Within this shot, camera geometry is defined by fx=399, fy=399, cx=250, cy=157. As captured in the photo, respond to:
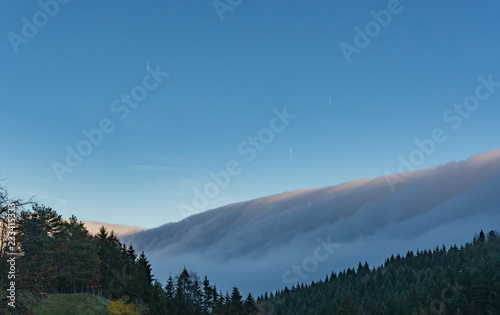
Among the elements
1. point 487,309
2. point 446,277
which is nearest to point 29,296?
point 487,309

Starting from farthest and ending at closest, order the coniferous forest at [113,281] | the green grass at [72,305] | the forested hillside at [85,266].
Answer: the forested hillside at [85,266]
the green grass at [72,305]
the coniferous forest at [113,281]

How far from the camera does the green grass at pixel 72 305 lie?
6826 cm

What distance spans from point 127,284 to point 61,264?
18450mm

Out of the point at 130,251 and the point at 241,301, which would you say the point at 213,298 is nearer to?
the point at 241,301

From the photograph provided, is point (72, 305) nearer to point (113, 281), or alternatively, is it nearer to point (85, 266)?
point (85, 266)

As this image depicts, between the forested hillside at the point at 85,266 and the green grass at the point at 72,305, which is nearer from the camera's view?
the green grass at the point at 72,305

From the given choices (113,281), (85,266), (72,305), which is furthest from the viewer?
(113,281)

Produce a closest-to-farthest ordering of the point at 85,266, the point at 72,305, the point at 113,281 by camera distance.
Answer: the point at 72,305, the point at 85,266, the point at 113,281

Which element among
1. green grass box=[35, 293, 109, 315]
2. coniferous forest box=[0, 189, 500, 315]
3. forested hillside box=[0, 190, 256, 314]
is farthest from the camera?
forested hillside box=[0, 190, 256, 314]

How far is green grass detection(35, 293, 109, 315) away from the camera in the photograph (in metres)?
68.3

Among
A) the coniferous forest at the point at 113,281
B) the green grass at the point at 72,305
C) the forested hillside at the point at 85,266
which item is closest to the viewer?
the coniferous forest at the point at 113,281

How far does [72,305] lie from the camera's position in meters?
72.6

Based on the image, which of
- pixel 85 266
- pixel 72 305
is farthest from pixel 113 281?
pixel 72 305

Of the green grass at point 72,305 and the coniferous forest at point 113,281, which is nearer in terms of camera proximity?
the coniferous forest at point 113,281
